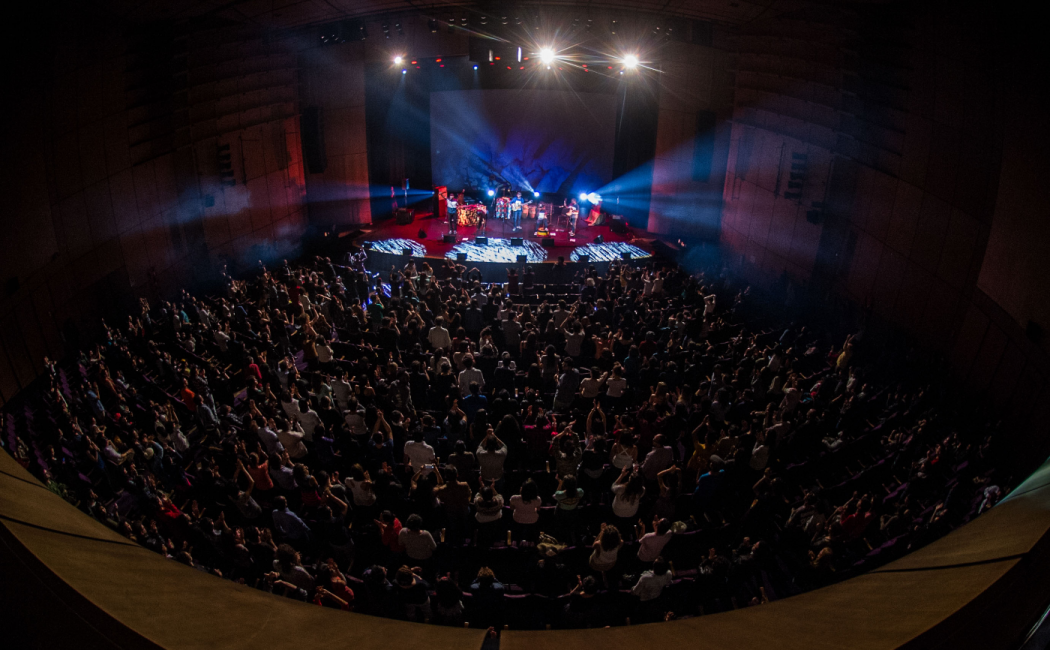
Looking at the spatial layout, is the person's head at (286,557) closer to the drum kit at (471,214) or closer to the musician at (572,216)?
the drum kit at (471,214)

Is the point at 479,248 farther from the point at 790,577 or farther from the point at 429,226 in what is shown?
the point at 790,577

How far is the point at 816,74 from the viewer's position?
1214 cm

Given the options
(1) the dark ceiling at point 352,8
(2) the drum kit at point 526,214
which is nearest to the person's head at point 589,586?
(1) the dark ceiling at point 352,8

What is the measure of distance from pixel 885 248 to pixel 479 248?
1001 cm

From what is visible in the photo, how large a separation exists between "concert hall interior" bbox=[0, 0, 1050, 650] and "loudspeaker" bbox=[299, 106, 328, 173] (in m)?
0.30

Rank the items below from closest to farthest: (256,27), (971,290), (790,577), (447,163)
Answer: (790,577) → (971,290) → (256,27) → (447,163)

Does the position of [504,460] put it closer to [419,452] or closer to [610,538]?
[419,452]

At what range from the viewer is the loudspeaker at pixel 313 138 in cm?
1606

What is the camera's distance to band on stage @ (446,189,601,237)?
17922 millimetres

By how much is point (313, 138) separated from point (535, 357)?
1186 cm

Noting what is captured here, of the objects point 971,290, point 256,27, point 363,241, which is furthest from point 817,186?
point 256,27

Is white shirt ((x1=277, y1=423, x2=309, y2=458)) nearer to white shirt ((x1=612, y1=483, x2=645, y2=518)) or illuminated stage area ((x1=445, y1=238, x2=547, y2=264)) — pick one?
white shirt ((x1=612, y1=483, x2=645, y2=518))

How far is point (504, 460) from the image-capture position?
6113 millimetres

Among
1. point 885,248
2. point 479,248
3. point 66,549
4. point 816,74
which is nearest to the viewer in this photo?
point 66,549
